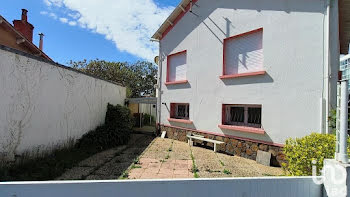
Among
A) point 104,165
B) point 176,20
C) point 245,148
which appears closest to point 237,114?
point 245,148

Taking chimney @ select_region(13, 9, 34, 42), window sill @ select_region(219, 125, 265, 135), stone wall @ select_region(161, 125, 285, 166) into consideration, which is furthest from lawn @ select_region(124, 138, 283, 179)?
chimney @ select_region(13, 9, 34, 42)

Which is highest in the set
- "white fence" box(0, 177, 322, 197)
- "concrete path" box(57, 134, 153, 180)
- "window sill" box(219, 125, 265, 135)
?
"window sill" box(219, 125, 265, 135)

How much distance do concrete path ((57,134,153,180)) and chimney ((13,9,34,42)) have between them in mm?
12411

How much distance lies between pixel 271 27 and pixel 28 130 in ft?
30.3

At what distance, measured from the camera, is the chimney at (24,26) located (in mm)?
14953

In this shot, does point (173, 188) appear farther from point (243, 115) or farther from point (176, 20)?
point (176, 20)

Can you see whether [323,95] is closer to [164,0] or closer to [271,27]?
[271,27]

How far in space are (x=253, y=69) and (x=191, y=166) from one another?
191 inches

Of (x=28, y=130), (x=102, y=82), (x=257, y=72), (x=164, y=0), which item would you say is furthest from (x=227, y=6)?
(x=28, y=130)

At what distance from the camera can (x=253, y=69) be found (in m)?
8.56

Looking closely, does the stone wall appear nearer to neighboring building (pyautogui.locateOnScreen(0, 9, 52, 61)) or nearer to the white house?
the white house

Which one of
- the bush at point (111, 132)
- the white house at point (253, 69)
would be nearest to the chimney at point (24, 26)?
the bush at point (111, 132)

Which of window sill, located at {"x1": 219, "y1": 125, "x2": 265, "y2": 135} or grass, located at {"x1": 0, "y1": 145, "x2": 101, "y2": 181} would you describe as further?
window sill, located at {"x1": 219, "y1": 125, "x2": 265, "y2": 135}

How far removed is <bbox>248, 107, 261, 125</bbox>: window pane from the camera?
8.57 metres
